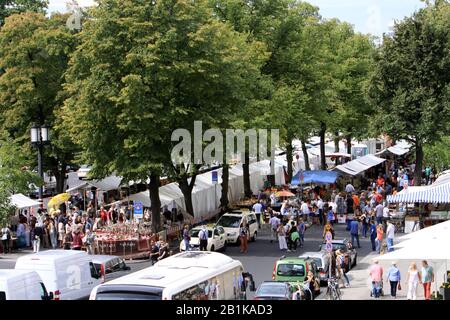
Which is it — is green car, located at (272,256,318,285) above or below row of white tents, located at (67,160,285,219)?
below

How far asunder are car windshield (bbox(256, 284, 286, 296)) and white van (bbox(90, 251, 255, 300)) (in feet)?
A: 2.22

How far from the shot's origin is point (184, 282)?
55.9ft

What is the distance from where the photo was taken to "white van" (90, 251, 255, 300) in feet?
53.1

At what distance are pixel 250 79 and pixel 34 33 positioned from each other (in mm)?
14728

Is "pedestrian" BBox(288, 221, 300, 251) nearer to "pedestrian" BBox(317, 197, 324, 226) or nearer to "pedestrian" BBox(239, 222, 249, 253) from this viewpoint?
"pedestrian" BBox(239, 222, 249, 253)

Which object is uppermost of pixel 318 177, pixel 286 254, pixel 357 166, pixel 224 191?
pixel 357 166

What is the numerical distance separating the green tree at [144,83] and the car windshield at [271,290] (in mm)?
13465

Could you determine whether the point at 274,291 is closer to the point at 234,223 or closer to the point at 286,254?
the point at 286,254

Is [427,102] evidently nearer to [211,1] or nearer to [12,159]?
[211,1]

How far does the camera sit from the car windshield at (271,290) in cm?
2036

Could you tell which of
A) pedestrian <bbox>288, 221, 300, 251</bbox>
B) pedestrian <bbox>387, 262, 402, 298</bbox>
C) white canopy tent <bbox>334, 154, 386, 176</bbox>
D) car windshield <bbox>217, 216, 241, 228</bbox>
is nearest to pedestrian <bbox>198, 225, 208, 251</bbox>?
car windshield <bbox>217, 216, 241, 228</bbox>

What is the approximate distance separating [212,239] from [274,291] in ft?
40.6

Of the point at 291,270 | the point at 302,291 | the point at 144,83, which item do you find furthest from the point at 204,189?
the point at 302,291
